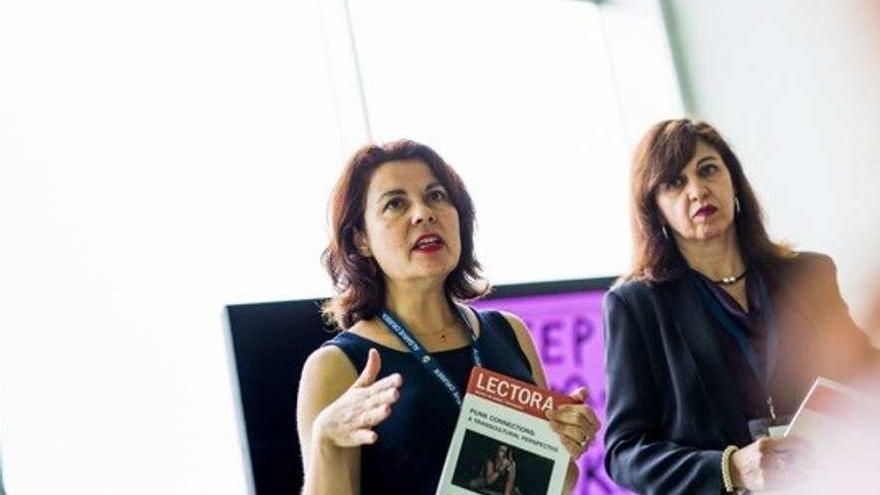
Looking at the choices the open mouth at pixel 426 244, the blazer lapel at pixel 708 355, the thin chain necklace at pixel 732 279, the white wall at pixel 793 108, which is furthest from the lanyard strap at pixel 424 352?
the white wall at pixel 793 108

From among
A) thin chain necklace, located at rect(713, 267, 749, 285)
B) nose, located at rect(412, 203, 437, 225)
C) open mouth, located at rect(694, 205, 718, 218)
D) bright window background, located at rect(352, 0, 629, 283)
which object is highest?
bright window background, located at rect(352, 0, 629, 283)

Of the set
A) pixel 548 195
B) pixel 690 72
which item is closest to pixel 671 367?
pixel 548 195

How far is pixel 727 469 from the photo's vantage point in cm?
133

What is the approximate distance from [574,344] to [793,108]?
3.93ft

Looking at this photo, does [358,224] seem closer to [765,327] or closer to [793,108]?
[765,327]

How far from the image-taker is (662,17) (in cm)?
305

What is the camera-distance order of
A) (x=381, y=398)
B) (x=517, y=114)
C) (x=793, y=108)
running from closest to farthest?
(x=381, y=398) → (x=793, y=108) → (x=517, y=114)

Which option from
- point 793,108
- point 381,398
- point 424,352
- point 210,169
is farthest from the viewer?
point 793,108

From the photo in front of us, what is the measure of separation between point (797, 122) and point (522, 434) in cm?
174

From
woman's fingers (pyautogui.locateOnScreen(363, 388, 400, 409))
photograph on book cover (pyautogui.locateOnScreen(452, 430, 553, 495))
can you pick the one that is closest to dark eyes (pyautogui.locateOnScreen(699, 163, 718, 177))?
photograph on book cover (pyautogui.locateOnScreen(452, 430, 553, 495))

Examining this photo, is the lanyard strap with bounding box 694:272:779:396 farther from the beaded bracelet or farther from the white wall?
the white wall

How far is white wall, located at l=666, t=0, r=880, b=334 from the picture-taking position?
2.30m

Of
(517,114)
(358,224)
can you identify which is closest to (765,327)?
(358,224)

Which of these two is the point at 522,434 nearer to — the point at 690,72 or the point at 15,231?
the point at 15,231
